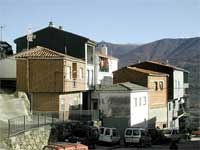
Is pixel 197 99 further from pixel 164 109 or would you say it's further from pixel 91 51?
pixel 91 51

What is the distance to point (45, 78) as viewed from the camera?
142 ft

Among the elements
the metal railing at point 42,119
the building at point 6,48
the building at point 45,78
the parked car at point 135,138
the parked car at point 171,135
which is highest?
the building at point 6,48

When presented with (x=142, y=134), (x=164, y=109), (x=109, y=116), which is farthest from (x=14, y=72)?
(x=164, y=109)

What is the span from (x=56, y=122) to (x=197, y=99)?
49.1 meters

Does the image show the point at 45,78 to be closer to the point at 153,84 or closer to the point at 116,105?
the point at 116,105

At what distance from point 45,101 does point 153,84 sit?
18.8 metres

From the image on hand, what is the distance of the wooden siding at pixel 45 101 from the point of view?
4256 cm

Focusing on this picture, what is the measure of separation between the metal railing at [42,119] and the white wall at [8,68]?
6570mm

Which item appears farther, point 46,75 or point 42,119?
point 46,75

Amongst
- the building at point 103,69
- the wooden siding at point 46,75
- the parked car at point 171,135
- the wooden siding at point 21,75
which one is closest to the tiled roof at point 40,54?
the wooden siding at point 46,75

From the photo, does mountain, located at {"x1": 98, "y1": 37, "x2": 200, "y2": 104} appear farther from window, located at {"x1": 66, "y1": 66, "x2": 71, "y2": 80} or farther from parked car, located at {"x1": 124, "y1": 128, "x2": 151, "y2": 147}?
parked car, located at {"x1": 124, "y1": 128, "x2": 151, "y2": 147}

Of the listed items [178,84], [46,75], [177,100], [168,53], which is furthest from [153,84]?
[168,53]

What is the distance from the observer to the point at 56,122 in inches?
1481

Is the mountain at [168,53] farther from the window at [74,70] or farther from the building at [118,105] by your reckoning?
the window at [74,70]
